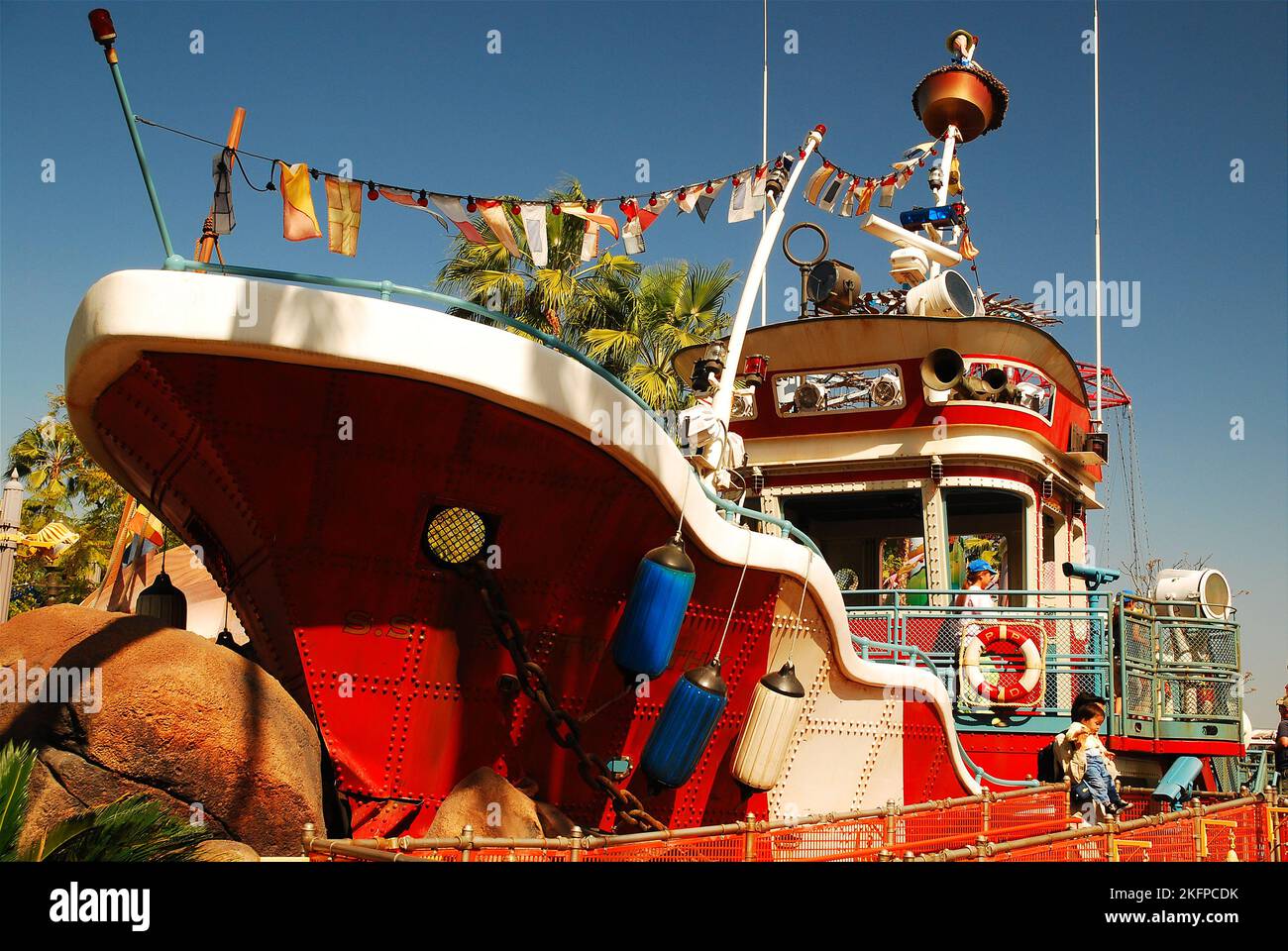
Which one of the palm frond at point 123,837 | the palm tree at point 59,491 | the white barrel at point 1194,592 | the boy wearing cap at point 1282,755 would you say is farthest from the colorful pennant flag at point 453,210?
the palm tree at point 59,491

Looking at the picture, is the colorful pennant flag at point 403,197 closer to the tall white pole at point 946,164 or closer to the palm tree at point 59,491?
the tall white pole at point 946,164

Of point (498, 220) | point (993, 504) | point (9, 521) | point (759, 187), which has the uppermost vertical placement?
point (759, 187)

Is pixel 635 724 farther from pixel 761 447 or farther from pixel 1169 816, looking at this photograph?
pixel 761 447

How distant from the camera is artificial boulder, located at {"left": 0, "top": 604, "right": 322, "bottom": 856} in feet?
18.2

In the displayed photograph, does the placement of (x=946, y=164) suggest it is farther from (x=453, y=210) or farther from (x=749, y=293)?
(x=453, y=210)

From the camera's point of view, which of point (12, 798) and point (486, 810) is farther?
point (486, 810)

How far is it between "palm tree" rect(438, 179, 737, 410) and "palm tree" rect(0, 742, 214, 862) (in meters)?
14.9

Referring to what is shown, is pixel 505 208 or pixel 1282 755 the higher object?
pixel 505 208

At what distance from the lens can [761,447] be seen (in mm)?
13258

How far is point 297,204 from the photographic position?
7699 millimetres

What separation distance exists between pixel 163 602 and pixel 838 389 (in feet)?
25.9

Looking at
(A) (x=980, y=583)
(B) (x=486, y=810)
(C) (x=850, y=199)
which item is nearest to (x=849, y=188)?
(C) (x=850, y=199)

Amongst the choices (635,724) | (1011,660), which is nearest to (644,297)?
(1011,660)

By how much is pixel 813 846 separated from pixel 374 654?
2719 millimetres
